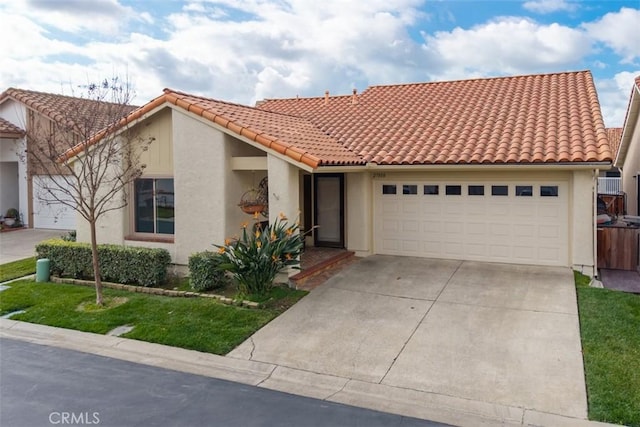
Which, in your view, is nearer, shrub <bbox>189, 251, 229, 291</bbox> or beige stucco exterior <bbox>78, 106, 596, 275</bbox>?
shrub <bbox>189, 251, 229, 291</bbox>

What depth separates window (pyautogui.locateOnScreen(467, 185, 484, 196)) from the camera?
1295 cm

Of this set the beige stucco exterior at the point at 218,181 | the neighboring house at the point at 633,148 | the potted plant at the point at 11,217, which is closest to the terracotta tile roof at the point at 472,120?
the beige stucco exterior at the point at 218,181

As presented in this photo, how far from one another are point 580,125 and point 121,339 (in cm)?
1183

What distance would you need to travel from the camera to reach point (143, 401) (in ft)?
20.2

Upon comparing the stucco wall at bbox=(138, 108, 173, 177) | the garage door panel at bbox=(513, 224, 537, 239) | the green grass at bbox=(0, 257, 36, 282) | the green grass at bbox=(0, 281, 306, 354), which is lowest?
the green grass at bbox=(0, 281, 306, 354)

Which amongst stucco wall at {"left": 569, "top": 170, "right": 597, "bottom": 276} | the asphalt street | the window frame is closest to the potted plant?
the window frame

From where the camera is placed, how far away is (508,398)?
613cm

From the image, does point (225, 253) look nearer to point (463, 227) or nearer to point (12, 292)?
point (12, 292)

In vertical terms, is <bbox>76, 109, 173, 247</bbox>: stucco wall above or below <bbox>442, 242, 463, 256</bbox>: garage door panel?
above

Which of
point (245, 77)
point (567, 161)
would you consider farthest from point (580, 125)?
point (245, 77)

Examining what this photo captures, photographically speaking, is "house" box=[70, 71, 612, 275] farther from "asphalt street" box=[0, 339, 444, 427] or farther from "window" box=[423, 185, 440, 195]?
"asphalt street" box=[0, 339, 444, 427]

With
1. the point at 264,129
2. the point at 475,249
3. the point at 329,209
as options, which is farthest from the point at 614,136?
the point at 264,129

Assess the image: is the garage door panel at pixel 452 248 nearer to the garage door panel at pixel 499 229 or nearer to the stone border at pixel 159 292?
the garage door panel at pixel 499 229

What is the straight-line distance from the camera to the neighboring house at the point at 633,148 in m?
16.7
